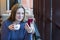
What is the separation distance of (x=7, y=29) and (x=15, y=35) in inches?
5.2

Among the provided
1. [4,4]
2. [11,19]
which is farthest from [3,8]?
[11,19]

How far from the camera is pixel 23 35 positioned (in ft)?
7.57

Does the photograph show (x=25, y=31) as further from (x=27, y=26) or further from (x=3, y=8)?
(x=3, y=8)

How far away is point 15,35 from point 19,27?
6.7 inches

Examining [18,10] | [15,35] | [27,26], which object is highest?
[18,10]

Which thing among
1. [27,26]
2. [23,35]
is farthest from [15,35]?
[27,26]

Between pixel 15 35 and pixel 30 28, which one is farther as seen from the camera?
pixel 15 35

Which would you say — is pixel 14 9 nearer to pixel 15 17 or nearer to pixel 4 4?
pixel 15 17

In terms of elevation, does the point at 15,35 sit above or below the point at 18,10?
below

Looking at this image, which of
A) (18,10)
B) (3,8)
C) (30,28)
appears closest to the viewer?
(30,28)

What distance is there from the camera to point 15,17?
7.43ft

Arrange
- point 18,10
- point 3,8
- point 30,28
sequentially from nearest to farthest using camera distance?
Result: point 30,28
point 18,10
point 3,8

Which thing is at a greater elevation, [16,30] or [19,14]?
[19,14]

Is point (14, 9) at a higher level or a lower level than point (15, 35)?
higher
